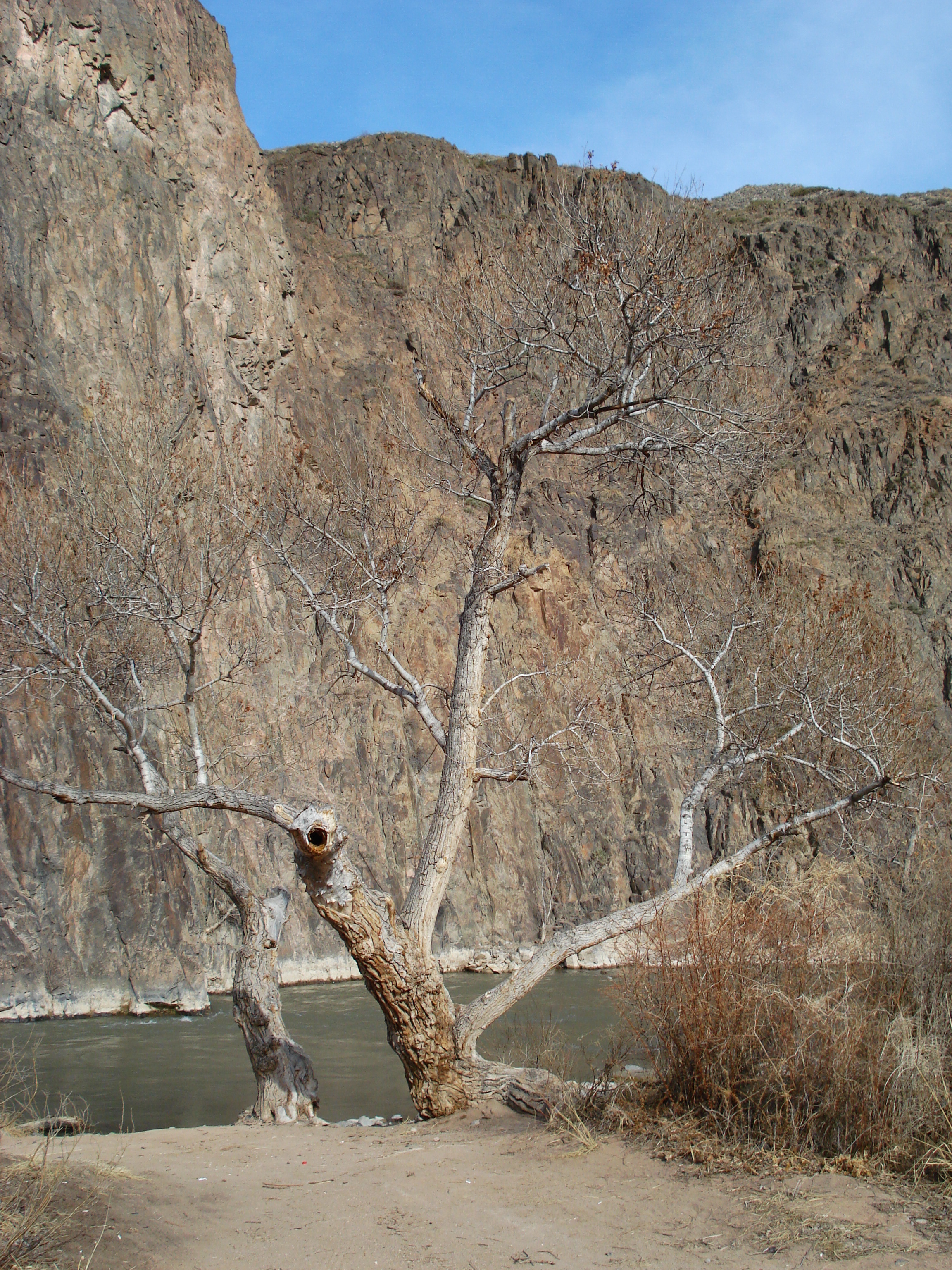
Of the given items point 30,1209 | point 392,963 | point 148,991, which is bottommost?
point 148,991

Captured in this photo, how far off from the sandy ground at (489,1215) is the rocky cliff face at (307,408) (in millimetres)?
10759

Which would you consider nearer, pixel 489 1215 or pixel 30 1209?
pixel 30 1209

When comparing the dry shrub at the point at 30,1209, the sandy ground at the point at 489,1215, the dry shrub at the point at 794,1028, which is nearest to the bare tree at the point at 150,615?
the sandy ground at the point at 489,1215

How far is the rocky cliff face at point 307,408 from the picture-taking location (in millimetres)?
15633

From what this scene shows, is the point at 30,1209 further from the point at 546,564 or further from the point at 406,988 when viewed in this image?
the point at 546,564

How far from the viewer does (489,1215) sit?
4.47m

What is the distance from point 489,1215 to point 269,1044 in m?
3.55

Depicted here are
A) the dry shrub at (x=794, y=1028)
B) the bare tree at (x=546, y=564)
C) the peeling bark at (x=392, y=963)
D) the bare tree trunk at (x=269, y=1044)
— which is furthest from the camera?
the bare tree trunk at (x=269, y=1044)

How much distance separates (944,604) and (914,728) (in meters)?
16.2

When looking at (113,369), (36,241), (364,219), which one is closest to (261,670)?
(113,369)

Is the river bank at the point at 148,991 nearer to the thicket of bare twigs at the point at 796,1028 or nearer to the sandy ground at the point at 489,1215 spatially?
the thicket of bare twigs at the point at 796,1028

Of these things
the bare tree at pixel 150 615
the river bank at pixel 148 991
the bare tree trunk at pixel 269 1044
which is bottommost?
the river bank at pixel 148 991

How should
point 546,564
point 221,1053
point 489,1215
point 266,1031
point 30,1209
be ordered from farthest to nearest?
point 221,1053 → point 546,564 → point 266,1031 → point 489,1215 → point 30,1209

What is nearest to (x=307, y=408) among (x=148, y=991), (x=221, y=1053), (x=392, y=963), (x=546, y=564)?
(x=148, y=991)
